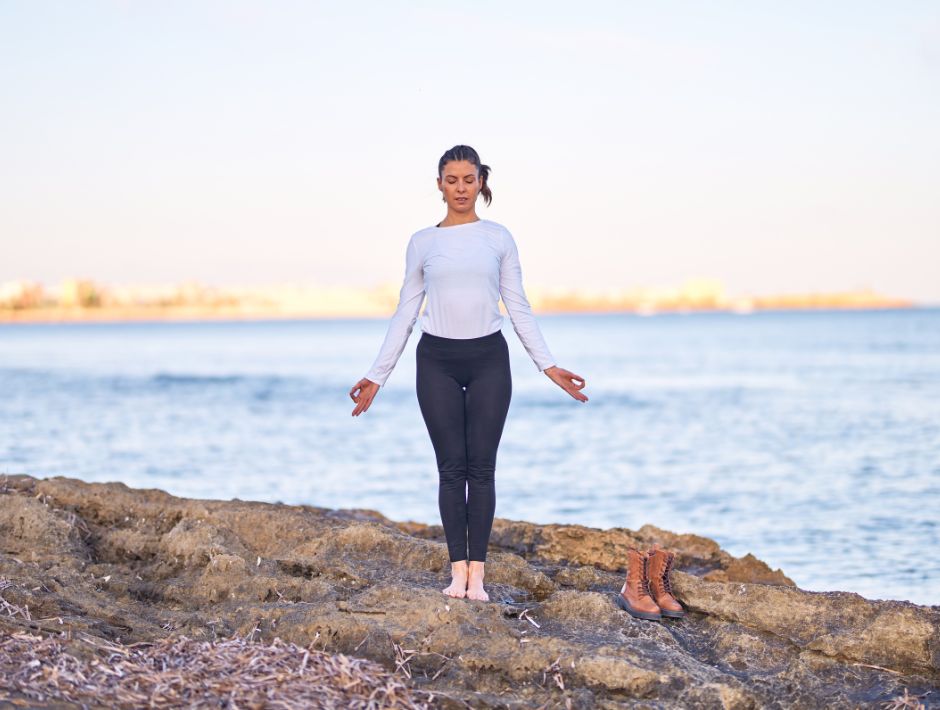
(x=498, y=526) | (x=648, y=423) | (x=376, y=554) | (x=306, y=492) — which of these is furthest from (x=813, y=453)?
(x=376, y=554)

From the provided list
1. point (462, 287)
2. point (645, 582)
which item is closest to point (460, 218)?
point (462, 287)

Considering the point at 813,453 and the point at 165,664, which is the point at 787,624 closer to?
the point at 165,664

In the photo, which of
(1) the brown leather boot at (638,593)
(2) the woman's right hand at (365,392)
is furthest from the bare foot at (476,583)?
(2) the woman's right hand at (365,392)

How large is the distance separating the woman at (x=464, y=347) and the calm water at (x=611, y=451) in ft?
17.4

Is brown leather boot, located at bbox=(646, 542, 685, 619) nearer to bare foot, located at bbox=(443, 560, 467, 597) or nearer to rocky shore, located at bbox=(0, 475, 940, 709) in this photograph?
rocky shore, located at bbox=(0, 475, 940, 709)

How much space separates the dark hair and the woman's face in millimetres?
27

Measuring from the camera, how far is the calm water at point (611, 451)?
12.5 metres

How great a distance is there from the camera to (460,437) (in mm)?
4965

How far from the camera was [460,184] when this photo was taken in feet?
16.0

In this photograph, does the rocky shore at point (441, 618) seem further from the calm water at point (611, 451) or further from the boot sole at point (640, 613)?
the calm water at point (611, 451)

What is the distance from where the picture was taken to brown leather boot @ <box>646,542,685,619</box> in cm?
473

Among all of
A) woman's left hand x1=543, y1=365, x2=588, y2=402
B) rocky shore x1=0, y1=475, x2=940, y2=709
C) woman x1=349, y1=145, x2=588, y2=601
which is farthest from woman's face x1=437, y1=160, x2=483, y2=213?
rocky shore x1=0, y1=475, x2=940, y2=709

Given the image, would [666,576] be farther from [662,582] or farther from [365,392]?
[365,392]

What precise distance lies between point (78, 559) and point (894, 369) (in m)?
44.7
